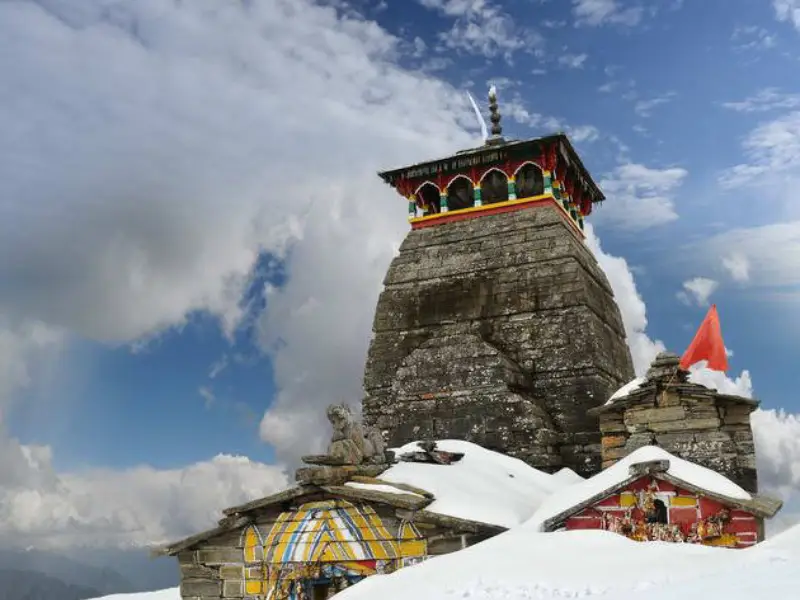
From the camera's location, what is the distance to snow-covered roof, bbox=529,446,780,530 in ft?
48.4

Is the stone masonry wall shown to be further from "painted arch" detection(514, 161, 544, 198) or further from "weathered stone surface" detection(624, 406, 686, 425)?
"painted arch" detection(514, 161, 544, 198)

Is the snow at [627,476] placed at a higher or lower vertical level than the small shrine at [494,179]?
lower

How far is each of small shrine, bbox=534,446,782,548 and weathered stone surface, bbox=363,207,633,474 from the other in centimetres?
454

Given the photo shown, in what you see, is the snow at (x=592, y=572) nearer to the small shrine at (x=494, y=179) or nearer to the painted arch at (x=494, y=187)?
the small shrine at (x=494, y=179)

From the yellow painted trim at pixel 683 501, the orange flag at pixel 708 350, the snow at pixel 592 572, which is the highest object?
the orange flag at pixel 708 350

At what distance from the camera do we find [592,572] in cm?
1127

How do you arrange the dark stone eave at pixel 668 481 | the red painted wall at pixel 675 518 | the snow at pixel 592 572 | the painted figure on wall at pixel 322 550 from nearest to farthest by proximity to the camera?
the snow at pixel 592 572, the dark stone eave at pixel 668 481, the red painted wall at pixel 675 518, the painted figure on wall at pixel 322 550

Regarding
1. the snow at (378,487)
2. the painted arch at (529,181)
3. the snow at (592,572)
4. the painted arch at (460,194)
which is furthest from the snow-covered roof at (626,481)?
the painted arch at (460,194)

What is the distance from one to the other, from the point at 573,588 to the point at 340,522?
5.87 meters

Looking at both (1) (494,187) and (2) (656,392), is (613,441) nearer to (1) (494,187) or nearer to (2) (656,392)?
(2) (656,392)

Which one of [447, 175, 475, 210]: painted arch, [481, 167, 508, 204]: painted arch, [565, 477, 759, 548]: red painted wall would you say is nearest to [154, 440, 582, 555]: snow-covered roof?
[565, 477, 759, 548]: red painted wall

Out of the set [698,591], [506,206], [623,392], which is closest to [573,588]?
[698,591]

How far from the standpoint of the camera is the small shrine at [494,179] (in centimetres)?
2484

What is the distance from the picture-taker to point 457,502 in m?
15.5
